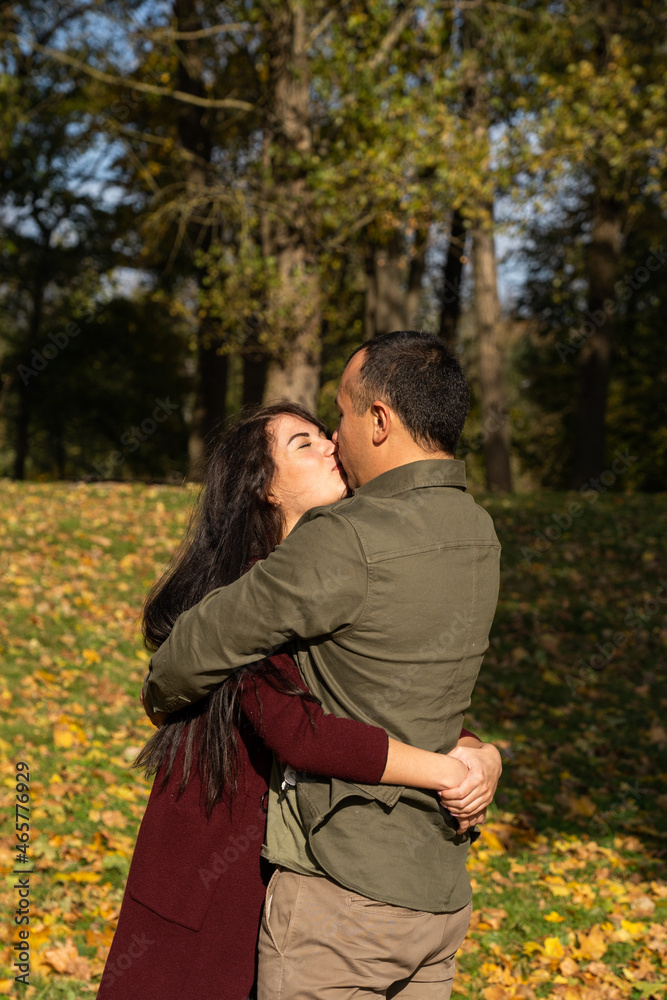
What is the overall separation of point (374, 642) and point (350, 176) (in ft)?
Result: 33.1

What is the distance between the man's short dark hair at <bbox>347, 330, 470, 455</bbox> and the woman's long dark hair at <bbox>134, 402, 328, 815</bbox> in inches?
18.9

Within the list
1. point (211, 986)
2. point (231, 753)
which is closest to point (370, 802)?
point (231, 753)

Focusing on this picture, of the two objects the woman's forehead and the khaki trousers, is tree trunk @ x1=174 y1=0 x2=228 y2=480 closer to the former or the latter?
the woman's forehead

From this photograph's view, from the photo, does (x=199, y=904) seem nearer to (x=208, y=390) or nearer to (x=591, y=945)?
(x=591, y=945)

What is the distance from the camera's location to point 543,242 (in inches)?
942

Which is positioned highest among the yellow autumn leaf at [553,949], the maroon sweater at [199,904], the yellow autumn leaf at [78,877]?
the maroon sweater at [199,904]

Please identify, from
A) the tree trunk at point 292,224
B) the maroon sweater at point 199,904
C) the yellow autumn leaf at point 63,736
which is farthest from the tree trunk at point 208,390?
the maroon sweater at point 199,904

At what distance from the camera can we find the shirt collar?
6.29 ft

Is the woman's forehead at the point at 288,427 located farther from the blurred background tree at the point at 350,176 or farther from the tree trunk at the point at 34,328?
the tree trunk at the point at 34,328

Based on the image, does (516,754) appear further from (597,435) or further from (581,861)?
(597,435)

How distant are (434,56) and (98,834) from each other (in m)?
11.8

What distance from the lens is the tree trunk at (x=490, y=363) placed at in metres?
14.7

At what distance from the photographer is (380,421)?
6.43 ft

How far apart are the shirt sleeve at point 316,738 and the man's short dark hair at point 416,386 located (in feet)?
2.12
